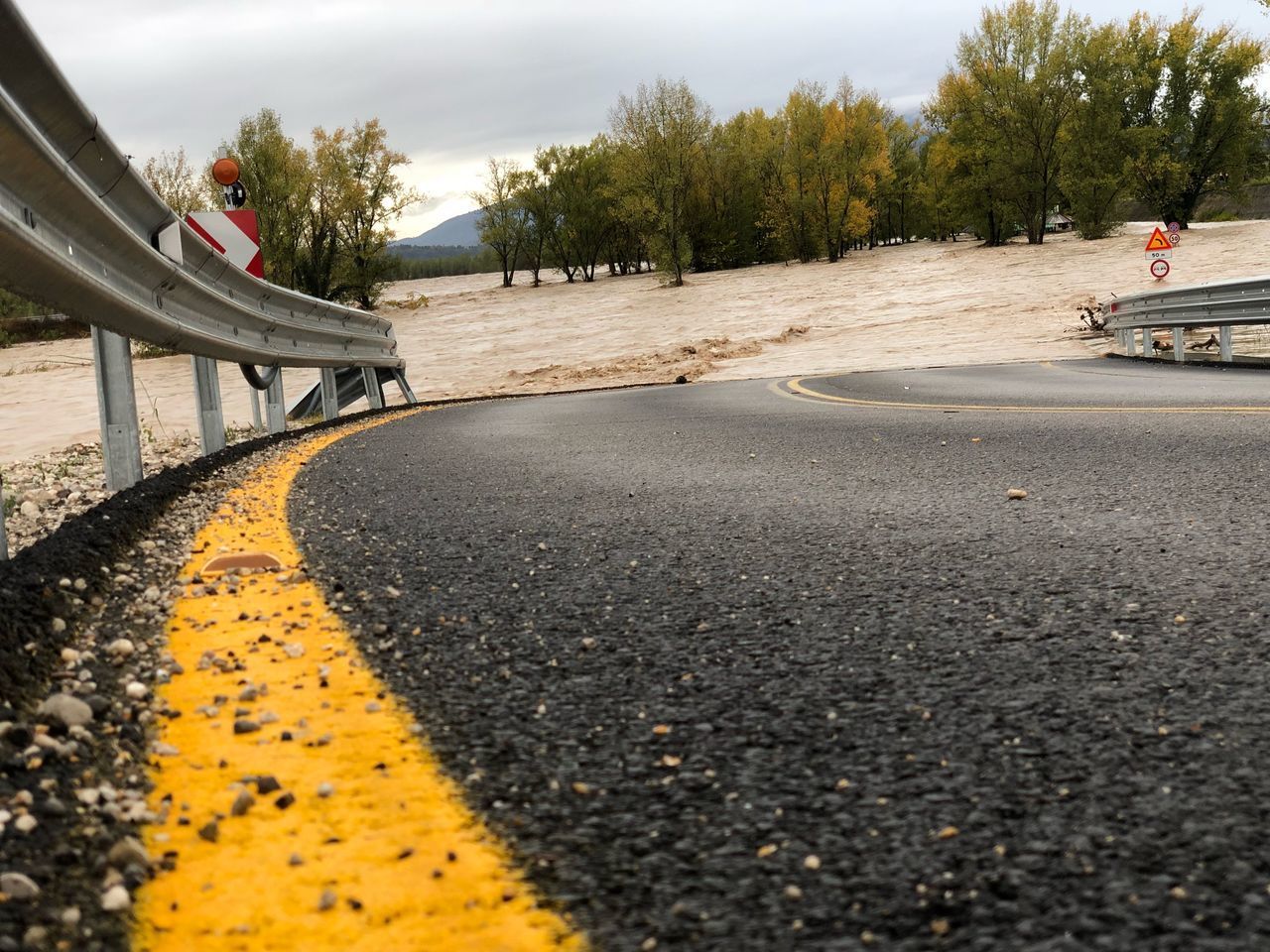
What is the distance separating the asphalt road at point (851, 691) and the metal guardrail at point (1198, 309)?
8651 millimetres

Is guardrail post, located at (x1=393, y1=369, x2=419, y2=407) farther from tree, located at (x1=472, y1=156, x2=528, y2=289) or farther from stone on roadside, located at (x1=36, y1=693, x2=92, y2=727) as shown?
tree, located at (x1=472, y1=156, x2=528, y2=289)

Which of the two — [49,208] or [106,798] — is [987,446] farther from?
[106,798]

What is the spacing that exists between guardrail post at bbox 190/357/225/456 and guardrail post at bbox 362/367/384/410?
16.1ft

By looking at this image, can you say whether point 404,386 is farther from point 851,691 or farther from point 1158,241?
point 1158,241

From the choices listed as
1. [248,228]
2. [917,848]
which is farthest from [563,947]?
[248,228]

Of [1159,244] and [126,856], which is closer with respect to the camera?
[126,856]

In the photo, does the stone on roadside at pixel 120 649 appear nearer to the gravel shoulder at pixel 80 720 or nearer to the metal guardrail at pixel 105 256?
the gravel shoulder at pixel 80 720

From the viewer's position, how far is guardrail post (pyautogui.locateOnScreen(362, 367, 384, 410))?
444 inches

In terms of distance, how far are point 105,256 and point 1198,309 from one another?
40.2ft

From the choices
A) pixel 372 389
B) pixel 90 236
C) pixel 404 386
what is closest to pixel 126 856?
pixel 90 236

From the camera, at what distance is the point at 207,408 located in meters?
6.27

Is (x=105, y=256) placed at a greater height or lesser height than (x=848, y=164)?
lesser

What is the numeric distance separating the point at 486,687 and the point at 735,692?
1.60ft

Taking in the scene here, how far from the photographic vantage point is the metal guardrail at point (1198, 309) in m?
12.0
